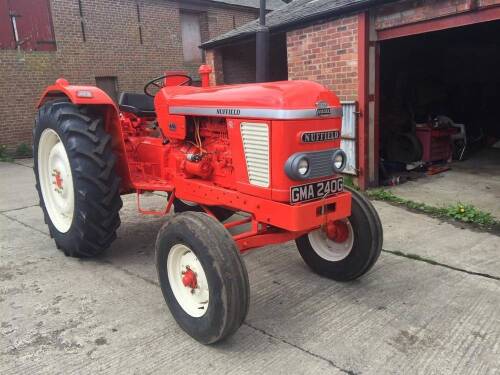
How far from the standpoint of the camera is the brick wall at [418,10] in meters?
4.60

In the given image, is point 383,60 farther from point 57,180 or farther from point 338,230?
point 57,180

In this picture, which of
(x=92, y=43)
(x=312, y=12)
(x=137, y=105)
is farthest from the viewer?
(x=92, y=43)

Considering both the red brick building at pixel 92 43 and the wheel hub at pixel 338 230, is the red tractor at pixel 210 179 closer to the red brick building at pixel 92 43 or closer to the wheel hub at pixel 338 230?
the wheel hub at pixel 338 230

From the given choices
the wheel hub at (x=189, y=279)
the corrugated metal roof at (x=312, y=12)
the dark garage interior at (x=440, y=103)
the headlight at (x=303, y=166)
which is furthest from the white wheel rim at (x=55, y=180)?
the dark garage interior at (x=440, y=103)

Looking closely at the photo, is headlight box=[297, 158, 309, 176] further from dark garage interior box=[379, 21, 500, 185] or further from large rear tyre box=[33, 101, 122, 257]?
dark garage interior box=[379, 21, 500, 185]

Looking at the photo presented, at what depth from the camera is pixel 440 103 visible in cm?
905

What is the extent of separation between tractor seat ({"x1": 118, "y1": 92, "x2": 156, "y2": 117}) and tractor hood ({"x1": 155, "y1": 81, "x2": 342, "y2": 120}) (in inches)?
41.5

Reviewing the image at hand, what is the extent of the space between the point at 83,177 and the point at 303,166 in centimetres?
168

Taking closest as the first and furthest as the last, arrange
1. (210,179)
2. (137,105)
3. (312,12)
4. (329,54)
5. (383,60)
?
(210,179)
(137,105)
(329,54)
(312,12)
(383,60)

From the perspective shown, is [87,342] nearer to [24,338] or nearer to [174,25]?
[24,338]

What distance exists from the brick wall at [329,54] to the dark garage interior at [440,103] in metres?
1.39

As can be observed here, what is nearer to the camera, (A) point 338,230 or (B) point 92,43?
(A) point 338,230

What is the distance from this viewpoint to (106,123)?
11.9 feet

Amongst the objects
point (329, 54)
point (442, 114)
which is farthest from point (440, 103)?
point (329, 54)
